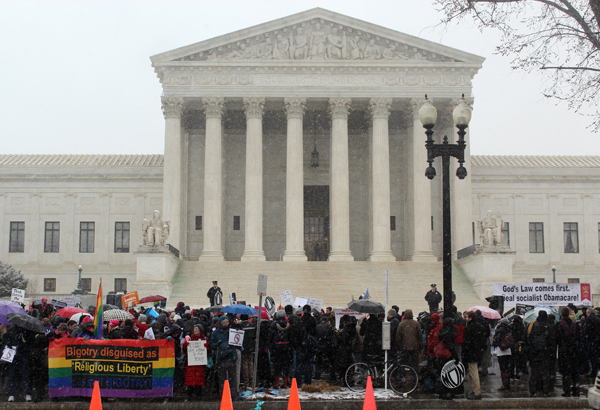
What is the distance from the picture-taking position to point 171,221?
42.7 m

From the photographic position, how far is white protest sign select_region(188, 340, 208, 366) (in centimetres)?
1440

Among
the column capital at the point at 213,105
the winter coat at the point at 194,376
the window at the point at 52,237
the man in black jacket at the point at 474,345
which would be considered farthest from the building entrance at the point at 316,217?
the man in black jacket at the point at 474,345

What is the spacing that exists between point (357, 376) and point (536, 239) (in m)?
40.4

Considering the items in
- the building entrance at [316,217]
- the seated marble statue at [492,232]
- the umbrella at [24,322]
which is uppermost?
the building entrance at [316,217]

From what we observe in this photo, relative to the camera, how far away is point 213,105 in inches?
1710

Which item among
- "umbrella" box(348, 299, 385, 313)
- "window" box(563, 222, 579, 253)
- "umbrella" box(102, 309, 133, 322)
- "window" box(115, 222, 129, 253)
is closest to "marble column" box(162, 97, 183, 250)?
"window" box(115, 222, 129, 253)

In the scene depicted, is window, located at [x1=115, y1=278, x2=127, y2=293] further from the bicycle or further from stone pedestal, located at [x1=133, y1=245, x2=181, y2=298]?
the bicycle

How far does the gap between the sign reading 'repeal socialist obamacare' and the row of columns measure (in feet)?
92.4

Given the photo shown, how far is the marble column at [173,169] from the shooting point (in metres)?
43.0

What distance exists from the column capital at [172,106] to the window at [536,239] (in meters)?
27.8

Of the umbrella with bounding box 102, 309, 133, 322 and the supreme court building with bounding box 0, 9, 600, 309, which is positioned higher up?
the supreme court building with bounding box 0, 9, 600, 309

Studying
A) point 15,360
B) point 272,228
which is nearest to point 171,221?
point 272,228

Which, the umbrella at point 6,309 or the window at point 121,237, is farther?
the window at point 121,237

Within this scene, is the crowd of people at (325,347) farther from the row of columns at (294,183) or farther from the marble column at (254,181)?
the row of columns at (294,183)
